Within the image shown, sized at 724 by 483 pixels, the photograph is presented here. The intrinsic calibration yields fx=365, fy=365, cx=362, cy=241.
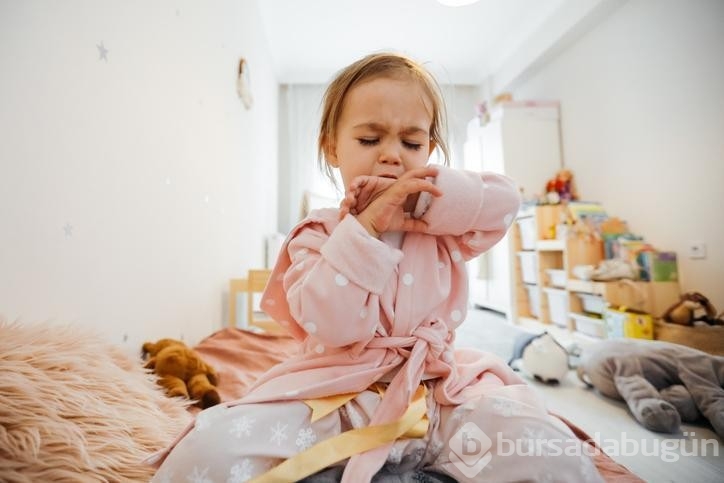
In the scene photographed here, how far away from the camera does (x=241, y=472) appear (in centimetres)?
46

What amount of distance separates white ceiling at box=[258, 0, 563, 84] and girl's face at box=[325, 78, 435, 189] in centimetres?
218

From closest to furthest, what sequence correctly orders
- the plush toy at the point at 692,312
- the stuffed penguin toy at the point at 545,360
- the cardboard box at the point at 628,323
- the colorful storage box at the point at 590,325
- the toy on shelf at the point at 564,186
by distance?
the stuffed penguin toy at the point at 545,360
the plush toy at the point at 692,312
the cardboard box at the point at 628,323
the colorful storage box at the point at 590,325
the toy on shelf at the point at 564,186

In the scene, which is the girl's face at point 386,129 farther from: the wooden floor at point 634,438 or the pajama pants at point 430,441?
the wooden floor at point 634,438

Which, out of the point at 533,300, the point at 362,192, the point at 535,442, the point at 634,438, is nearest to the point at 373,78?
the point at 362,192

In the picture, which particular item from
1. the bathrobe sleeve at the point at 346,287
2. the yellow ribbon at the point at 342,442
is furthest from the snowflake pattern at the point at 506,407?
the bathrobe sleeve at the point at 346,287

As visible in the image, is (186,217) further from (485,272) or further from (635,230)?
(485,272)

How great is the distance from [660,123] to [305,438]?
2.45 metres

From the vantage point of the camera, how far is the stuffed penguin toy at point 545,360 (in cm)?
138

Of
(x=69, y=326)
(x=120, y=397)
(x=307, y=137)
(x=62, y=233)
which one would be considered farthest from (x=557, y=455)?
(x=307, y=137)

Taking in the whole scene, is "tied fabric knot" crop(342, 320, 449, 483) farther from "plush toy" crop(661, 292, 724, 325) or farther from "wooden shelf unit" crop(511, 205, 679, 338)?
"wooden shelf unit" crop(511, 205, 679, 338)

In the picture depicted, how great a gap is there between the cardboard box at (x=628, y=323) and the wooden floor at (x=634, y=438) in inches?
18.5

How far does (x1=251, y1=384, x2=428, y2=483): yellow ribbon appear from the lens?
47 cm

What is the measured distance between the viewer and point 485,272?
3.64m

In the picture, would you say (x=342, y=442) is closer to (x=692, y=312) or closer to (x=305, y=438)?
(x=305, y=438)
